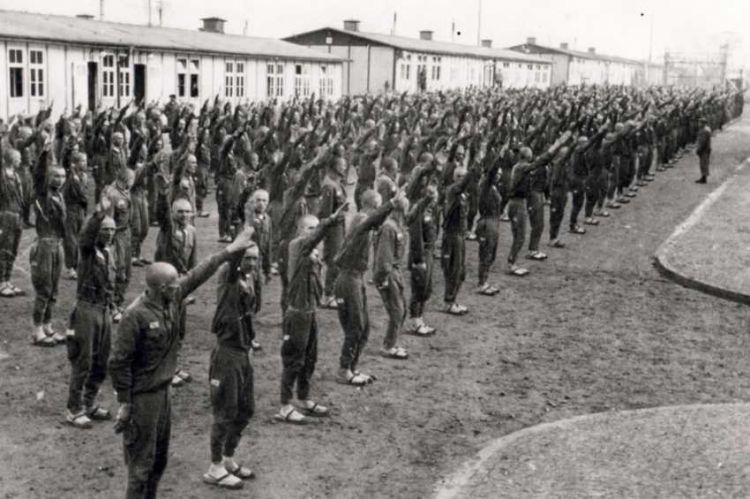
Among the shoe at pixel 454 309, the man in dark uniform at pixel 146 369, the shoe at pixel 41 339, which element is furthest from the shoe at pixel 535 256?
the man in dark uniform at pixel 146 369

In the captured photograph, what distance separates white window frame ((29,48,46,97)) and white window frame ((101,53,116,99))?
8.75 feet

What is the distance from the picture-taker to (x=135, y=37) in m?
33.1

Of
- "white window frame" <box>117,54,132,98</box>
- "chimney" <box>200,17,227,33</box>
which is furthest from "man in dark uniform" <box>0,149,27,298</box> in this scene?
"chimney" <box>200,17,227,33</box>

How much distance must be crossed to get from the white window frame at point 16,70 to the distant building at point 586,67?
4772cm

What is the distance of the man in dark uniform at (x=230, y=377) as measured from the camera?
295 inches

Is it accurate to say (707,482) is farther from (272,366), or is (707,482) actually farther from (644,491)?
(272,366)

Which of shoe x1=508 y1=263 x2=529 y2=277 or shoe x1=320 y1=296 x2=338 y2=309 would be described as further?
shoe x1=508 y1=263 x2=529 y2=277

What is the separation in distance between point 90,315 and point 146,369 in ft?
7.37

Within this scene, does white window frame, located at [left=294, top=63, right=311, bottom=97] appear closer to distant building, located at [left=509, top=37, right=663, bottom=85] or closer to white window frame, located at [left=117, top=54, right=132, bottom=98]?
white window frame, located at [left=117, top=54, right=132, bottom=98]

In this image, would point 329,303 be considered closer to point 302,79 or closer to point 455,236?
point 455,236

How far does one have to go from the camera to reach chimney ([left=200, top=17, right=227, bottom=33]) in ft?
152

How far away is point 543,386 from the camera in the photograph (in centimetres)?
1036

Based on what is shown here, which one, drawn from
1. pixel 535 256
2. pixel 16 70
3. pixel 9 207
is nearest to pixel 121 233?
pixel 9 207

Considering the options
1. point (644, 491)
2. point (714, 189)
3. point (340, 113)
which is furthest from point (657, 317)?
point (340, 113)
